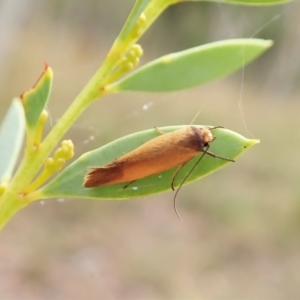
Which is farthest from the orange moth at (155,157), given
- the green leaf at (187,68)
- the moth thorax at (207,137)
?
the green leaf at (187,68)

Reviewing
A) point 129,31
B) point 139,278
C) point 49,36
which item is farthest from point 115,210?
point 129,31

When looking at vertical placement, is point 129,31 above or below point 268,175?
above

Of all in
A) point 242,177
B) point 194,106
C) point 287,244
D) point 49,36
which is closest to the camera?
point 287,244

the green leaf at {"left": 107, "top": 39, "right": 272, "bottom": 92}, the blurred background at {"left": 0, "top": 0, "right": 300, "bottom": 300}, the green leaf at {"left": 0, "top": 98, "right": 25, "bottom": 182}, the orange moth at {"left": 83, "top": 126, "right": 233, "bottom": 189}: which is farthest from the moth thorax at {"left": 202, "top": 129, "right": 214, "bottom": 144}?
the blurred background at {"left": 0, "top": 0, "right": 300, "bottom": 300}

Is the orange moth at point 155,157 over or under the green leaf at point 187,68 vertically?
under

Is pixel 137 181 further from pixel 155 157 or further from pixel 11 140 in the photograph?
pixel 11 140

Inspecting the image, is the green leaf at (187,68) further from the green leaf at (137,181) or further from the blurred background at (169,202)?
the blurred background at (169,202)

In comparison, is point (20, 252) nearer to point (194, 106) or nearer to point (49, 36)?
point (194, 106)

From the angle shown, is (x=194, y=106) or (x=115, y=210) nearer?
(x=115, y=210)

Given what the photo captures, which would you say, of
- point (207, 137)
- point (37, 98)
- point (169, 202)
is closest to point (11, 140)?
point (37, 98)
